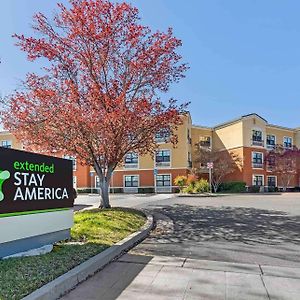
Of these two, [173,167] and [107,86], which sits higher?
[107,86]

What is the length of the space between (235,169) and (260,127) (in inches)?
268

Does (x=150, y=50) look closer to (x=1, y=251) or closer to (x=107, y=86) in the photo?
(x=107, y=86)

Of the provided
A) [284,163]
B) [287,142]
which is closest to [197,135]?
[284,163]

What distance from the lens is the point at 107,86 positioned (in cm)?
1356

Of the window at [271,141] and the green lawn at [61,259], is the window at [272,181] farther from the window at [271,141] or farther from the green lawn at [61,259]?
the green lawn at [61,259]

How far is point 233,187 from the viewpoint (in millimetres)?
37875

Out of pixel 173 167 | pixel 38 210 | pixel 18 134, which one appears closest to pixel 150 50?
pixel 18 134

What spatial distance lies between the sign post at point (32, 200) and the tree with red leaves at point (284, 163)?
3932cm

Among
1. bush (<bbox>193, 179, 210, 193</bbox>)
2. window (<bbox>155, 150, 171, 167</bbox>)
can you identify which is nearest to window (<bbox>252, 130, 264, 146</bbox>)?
window (<bbox>155, 150, 171, 167</bbox>)

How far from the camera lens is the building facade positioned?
135ft

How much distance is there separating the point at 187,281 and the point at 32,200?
120 inches

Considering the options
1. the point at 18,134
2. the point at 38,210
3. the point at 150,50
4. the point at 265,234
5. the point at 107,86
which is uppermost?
the point at 150,50

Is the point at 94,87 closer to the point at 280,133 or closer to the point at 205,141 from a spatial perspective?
the point at 205,141

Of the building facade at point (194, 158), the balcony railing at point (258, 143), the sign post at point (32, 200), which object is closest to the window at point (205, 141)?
the building facade at point (194, 158)
